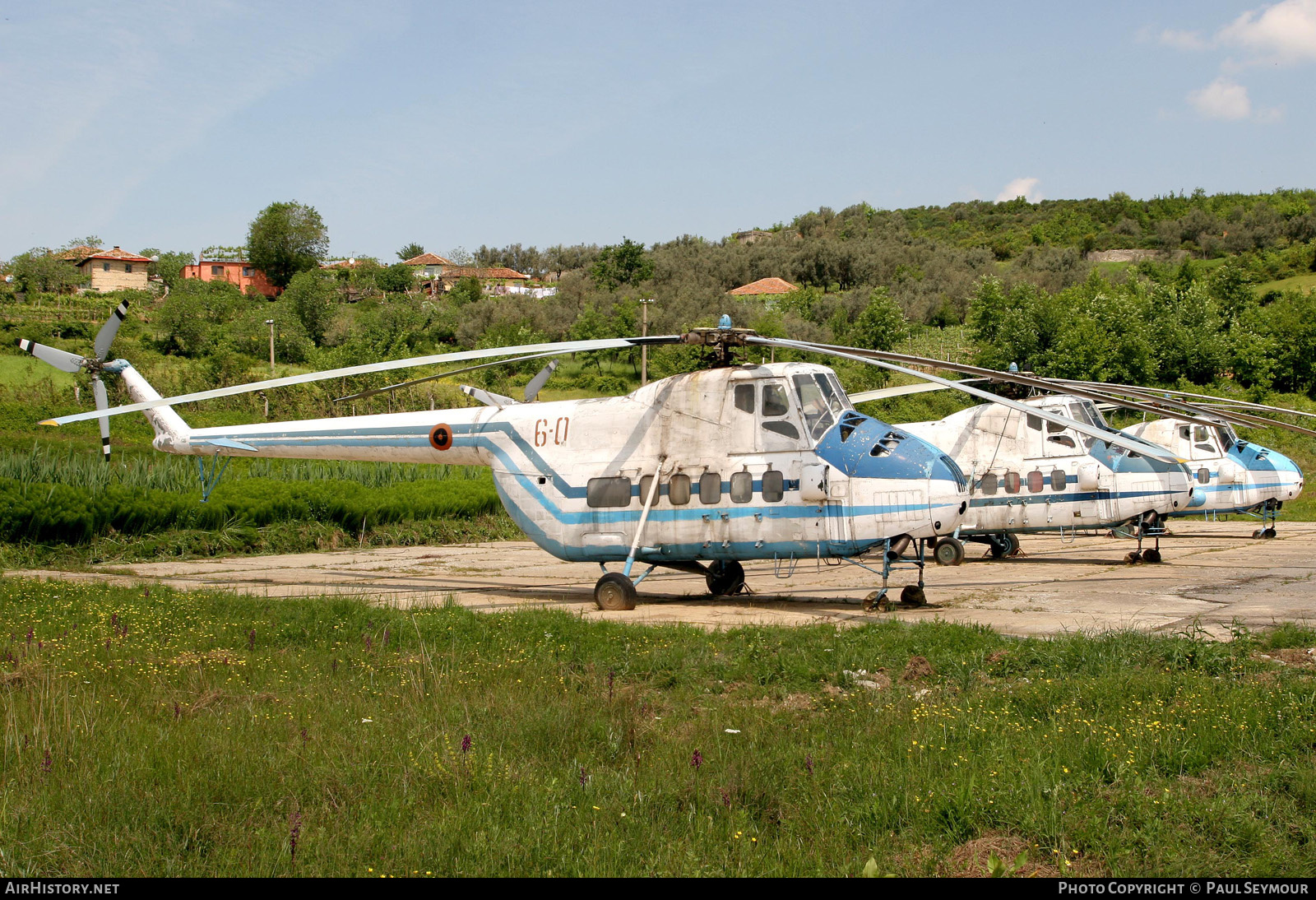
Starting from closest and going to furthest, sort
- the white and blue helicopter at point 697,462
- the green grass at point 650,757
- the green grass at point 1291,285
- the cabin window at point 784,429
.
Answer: the green grass at point 650,757 → the white and blue helicopter at point 697,462 → the cabin window at point 784,429 → the green grass at point 1291,285

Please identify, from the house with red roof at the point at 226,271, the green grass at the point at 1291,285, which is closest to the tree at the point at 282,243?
the house with red roof at the point at 226,271

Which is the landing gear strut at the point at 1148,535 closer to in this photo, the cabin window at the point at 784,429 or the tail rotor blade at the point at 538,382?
the cabin window at the point at 784,429

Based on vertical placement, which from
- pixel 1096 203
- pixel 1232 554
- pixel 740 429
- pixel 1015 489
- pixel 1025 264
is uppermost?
pixel 1096 203

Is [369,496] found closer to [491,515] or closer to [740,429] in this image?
[491,515]

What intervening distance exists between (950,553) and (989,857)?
636 inches

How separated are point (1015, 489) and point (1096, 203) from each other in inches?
5703

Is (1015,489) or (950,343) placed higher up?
(950,343)

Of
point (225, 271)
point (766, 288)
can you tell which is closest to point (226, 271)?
point (225, 271)

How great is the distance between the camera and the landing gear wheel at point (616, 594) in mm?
12828

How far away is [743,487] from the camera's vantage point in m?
12.8

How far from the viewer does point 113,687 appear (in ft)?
24.6

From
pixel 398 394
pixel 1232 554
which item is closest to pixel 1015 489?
pixel 1232 554

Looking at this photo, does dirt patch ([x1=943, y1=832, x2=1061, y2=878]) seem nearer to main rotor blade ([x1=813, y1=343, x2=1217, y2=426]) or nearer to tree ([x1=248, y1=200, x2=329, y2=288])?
main rotor blade ([x1=813, y1=343, x2=1217, y2=426])

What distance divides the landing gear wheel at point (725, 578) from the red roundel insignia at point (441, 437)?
4.34 metres
